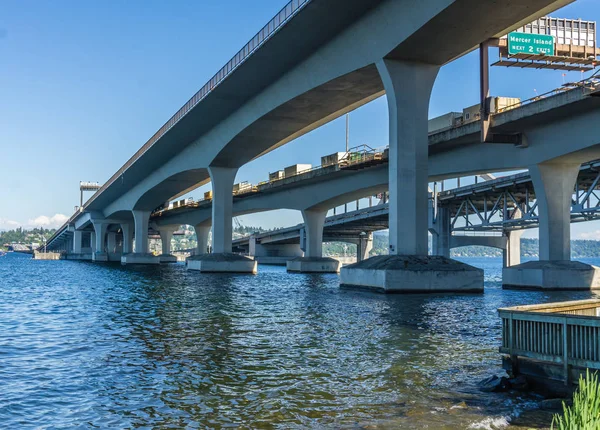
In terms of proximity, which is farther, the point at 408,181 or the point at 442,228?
the point at 442,228

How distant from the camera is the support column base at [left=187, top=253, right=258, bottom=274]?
6462 cm

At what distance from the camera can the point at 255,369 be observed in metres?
14.5

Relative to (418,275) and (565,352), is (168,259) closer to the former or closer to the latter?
(418,275)

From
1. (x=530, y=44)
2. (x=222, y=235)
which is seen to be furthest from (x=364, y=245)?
(x=530, y=44)

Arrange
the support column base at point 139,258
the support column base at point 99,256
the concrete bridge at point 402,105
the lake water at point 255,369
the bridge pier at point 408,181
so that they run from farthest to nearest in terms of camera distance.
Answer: the support column base at point 99,256
the support column base at point 139,258
the bridge pier at point 408,181
the concrete bridge at point 402,105
the lake water at point 255,369

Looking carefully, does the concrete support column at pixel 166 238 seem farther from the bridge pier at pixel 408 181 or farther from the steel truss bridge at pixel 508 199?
the bridge pier at pixel 408 181

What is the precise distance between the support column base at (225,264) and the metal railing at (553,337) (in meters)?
52.5

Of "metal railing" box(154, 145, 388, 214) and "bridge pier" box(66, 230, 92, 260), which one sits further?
"bridge pier" box(66, 230, 92, 260)

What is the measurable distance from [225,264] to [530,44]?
3675 centimetres

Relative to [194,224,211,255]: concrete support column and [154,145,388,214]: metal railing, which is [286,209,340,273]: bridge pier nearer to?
[154,145,388,214]: metal railing

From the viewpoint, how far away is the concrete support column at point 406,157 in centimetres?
3659

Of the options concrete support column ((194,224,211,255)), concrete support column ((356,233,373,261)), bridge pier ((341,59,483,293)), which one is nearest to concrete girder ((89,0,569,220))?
bridge pier ((341,59,483,293))

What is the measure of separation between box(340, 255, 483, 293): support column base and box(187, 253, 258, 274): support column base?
94.5ft

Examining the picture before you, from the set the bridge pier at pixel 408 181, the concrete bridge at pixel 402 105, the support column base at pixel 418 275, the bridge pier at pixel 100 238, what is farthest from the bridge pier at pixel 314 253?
the bridge pier at pixel 100 238
